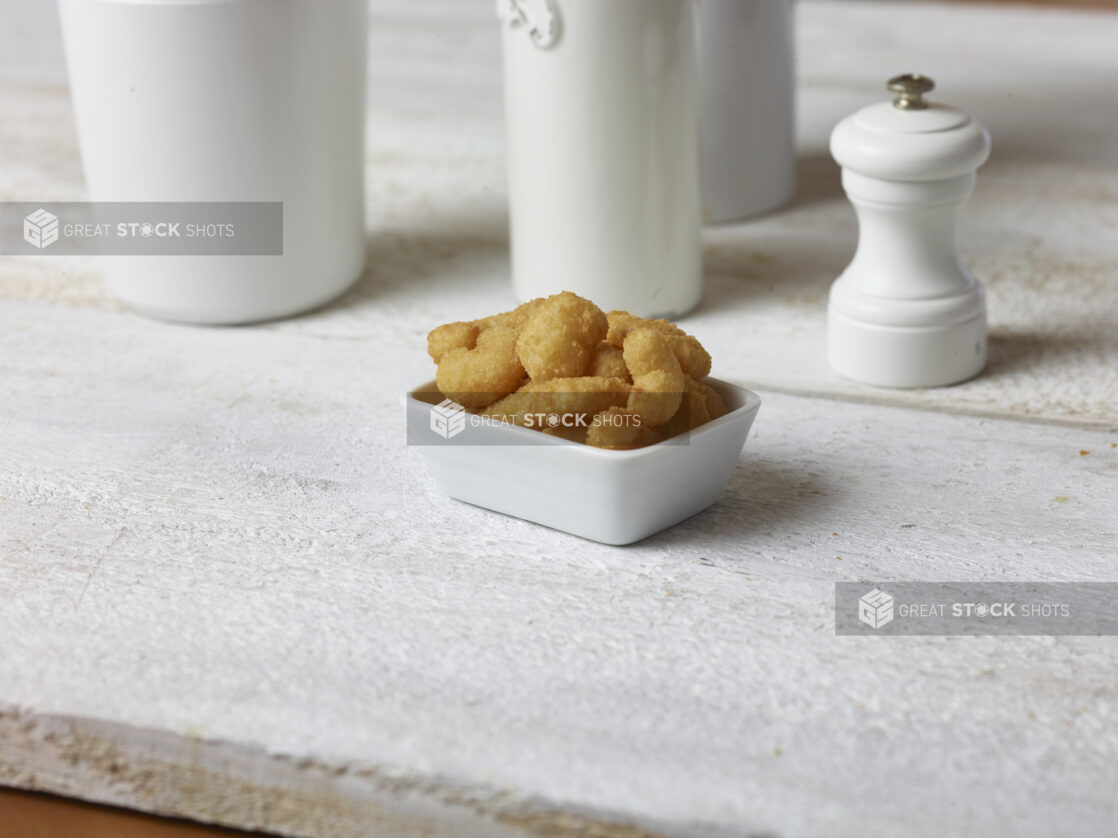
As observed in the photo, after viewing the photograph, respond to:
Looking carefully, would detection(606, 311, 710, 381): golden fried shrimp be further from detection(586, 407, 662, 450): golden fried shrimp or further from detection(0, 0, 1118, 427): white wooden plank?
detection(0, 0, 1118, 427): white wooden plank

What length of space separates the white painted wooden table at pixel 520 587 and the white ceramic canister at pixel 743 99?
0.24 ft

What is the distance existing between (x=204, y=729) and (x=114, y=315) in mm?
465

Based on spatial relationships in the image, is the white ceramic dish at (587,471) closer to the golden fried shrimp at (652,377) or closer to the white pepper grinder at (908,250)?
the golden fried shrimp at (652,377)

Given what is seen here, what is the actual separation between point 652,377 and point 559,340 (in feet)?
0.14

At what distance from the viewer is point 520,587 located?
0.58 meters

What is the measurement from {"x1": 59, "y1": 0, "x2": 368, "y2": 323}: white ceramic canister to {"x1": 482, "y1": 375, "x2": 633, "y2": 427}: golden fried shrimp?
1.07 ft

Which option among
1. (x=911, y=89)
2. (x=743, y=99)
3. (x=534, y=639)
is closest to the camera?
(x=534, y=639)

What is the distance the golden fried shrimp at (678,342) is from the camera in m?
0.60

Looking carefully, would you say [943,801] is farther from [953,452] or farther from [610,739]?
[953,452]
